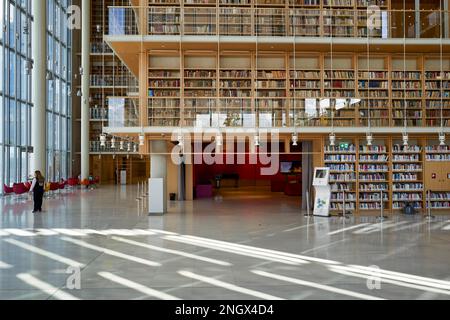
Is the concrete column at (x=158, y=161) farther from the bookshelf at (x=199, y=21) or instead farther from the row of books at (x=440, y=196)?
the row of books at (x=440, y=196)

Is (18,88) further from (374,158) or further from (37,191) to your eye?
(374,158)

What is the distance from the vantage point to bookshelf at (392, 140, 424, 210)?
1382 cm

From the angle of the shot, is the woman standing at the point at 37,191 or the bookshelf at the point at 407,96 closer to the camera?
the bookshelf at the point at 407,96

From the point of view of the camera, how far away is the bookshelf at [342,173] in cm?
1373

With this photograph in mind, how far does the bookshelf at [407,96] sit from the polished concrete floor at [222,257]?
2922 mm

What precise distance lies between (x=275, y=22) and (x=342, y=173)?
465 centimetres

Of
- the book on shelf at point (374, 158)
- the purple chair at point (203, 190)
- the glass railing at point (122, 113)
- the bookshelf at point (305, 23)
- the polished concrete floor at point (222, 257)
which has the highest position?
the bookshelf at point (305, 23)

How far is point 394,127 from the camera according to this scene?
513 inches

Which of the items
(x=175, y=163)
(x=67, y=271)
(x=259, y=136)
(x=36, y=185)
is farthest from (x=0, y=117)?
(x=67, y=271)

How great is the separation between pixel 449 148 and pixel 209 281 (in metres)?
10.7

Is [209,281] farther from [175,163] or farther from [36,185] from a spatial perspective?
[175,163]

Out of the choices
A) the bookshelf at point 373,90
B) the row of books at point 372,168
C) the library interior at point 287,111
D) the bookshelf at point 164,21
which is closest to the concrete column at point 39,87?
the library interior at point 287,111

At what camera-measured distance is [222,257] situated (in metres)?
7.44
